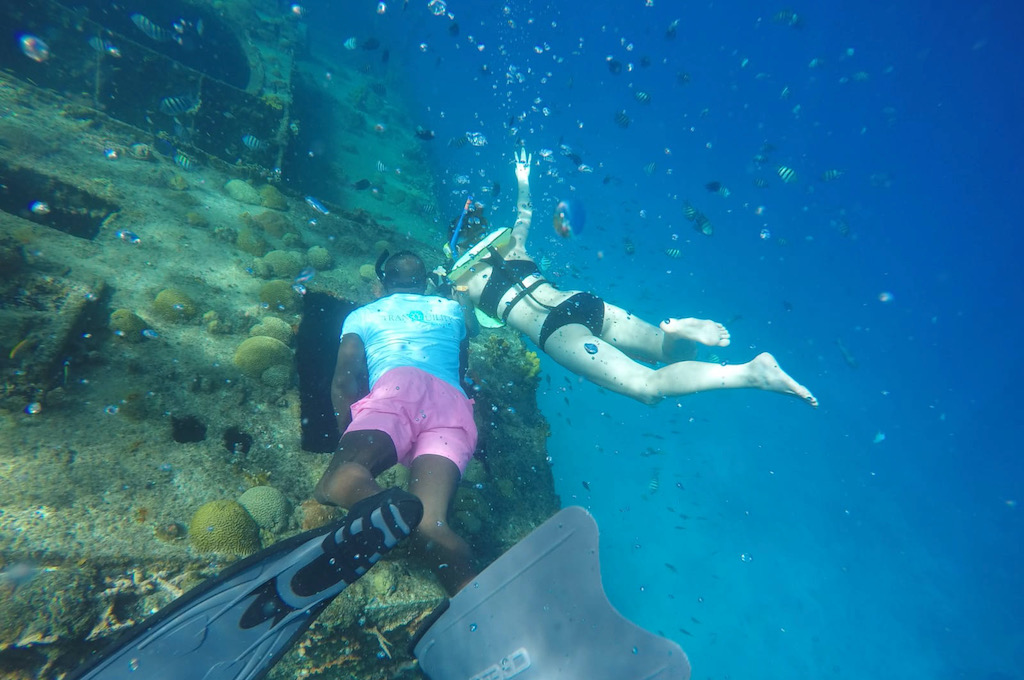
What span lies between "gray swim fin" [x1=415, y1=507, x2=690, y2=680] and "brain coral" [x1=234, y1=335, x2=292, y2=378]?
3.22 m

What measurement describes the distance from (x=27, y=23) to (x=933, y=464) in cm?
8954

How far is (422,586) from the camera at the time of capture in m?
3.56

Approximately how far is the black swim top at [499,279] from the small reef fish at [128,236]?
192 inches

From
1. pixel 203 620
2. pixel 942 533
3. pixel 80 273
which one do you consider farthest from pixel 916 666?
pixel 80 273

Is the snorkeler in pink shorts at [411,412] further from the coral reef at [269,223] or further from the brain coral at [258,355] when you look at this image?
the coral reef at [269,223]

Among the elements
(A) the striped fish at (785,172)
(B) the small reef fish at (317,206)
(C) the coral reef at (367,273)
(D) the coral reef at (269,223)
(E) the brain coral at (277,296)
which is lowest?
(E) the brain coral at (277,296)

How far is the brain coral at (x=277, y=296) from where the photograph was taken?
18.3 ft

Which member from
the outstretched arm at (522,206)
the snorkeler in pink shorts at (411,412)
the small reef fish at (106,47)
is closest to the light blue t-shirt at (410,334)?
the snorkeler in pink shorts at (411,412)

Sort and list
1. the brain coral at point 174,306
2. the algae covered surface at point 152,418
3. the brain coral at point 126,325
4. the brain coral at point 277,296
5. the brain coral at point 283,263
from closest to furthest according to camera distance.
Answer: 1. the algae covered surface at point 152,418
2. the brain coral at point 126,325
3. the brain coral at point 174,306
4. the brain coral at point 277,296
5. the brain coral at point 283,263

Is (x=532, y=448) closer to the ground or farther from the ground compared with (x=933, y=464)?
closer to the ground

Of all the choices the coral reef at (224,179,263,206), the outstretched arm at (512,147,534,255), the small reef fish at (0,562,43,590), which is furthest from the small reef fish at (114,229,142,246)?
the outstretched arm at (512,147,534,255)

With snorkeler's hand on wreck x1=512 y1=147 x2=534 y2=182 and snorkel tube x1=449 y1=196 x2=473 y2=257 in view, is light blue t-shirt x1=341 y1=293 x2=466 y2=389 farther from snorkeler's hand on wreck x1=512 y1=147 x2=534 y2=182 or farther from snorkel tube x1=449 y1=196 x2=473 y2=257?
snorkeler's hand on wreck x1=512 y1=147 x2=534 y2=182

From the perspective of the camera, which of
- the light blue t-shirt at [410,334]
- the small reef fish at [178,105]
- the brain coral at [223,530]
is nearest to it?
the brain coral at [223,530]

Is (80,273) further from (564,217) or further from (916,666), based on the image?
(916,666)
